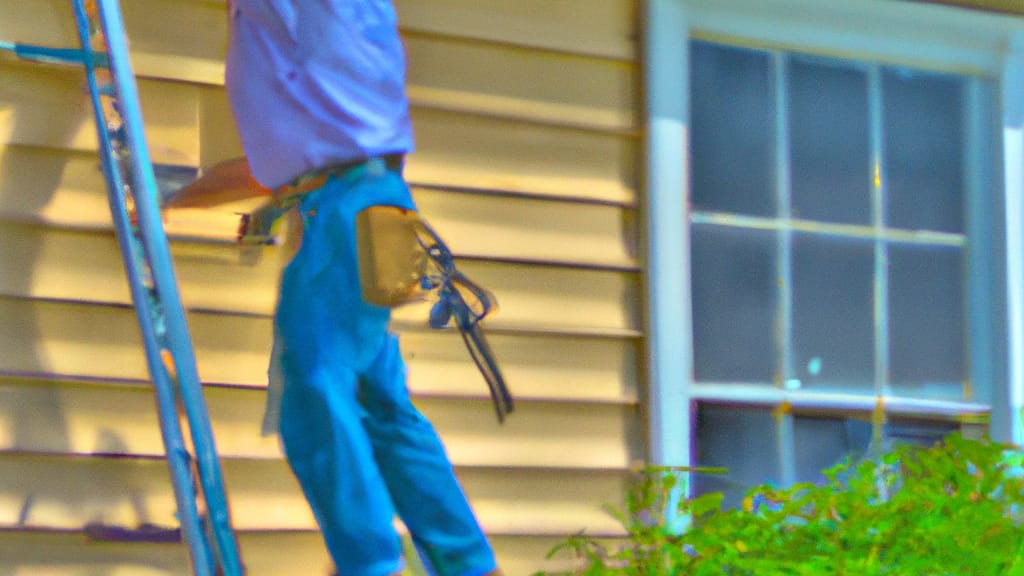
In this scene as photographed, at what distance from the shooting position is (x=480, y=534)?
1.95 metres

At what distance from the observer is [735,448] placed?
8.47 ft

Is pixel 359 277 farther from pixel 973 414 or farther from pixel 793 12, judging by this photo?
pixel 973 414

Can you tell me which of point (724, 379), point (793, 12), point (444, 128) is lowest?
point (724, 379)

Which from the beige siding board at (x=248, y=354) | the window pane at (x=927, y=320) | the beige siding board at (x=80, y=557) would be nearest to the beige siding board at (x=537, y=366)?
the beige siding board at (x=248, y=354)

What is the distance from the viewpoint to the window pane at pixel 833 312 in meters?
2.67

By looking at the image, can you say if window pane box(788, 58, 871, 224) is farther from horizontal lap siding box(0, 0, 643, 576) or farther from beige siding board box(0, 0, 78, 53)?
beige siding board box(0, 0, 78, 53)

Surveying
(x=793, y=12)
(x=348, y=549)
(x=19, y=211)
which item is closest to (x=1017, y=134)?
(x=793, y=12)

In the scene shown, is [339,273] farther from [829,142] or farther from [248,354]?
[829,142]

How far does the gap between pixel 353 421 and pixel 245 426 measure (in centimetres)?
36

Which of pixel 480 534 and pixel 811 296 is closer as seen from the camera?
pixel 480 534

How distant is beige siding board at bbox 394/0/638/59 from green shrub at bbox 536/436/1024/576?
32.8 inches

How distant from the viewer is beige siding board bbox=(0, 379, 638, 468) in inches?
77.4

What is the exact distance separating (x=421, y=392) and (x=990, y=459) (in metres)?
1.12

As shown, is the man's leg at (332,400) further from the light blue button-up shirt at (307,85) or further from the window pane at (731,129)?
the window pane at (731,129)
